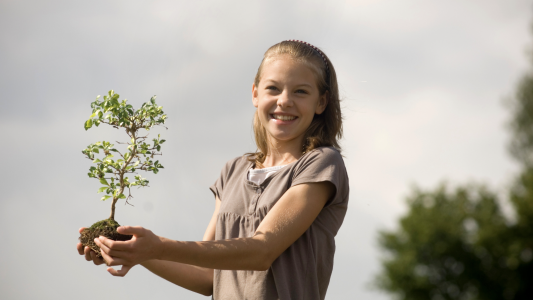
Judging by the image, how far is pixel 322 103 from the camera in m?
2.62

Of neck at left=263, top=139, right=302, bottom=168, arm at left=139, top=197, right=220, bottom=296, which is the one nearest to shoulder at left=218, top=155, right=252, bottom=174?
neck at left=263, top=139, right=302, bottom=168

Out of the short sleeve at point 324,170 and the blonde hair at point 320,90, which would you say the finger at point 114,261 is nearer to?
the short sleeve at point 324,170

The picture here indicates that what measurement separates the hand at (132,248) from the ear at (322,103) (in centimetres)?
119

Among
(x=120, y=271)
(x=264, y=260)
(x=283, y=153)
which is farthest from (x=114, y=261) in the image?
(x=283, y=153)

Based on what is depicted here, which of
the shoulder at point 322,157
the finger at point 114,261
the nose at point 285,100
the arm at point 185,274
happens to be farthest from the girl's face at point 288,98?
the finger at point 114,261

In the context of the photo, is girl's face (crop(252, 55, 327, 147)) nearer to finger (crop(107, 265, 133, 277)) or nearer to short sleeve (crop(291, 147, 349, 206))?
short sleeve (crop(291, 147, 349, 206))

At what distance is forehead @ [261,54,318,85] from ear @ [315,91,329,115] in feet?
0.42

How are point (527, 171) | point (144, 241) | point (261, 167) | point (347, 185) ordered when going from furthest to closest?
point (527, 171) < point (261, 167) < point (347, 185) < point (144, 241)

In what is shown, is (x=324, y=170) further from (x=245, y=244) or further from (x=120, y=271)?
(x=120, y=271)

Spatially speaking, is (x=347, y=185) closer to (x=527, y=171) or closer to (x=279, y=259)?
(x=279, y=259)

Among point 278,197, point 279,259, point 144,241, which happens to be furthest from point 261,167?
point 144,241

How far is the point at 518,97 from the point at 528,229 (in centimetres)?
590

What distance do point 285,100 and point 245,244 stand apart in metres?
0.81

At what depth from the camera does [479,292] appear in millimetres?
21969
